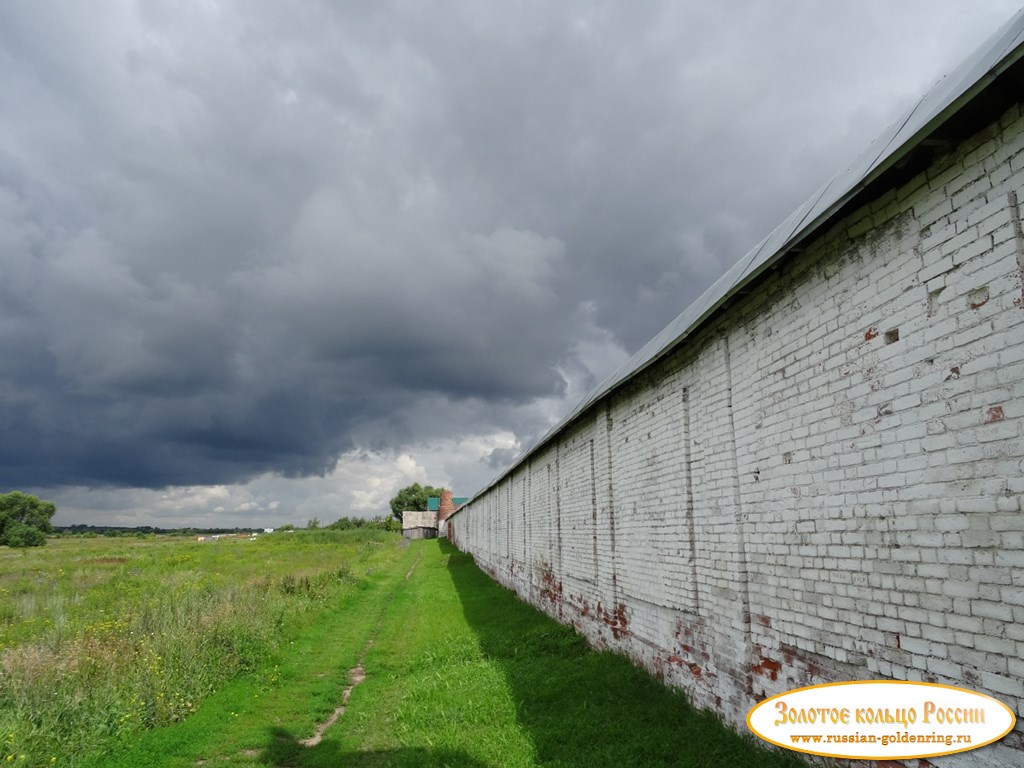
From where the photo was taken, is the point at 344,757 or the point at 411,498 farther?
the point at 411,498

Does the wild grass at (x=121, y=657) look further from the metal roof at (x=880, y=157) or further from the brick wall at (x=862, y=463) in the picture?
the metal roof at (x=880, y=157)

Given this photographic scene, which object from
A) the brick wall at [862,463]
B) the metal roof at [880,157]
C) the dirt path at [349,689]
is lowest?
the dirt path at [349,689]

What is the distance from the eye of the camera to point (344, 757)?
539 centimetres

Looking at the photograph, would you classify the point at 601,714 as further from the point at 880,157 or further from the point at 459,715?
the point at 880,157

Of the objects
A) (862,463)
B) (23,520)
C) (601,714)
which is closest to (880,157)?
(862,463)

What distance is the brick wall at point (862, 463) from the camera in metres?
2.81

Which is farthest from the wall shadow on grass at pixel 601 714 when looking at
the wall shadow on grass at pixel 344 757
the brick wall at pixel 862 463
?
the wall shadow on grass at pixel 344 757

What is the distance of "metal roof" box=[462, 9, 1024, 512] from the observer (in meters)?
2.67

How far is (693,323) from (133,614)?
9050 millimetres

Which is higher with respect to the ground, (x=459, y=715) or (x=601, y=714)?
(x=601, y=714)

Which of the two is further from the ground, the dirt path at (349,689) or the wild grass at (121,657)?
the wild grass at (121,657)

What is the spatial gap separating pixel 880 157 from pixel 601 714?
484cm

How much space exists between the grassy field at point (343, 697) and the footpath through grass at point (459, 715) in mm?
21

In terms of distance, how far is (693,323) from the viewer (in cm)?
554
